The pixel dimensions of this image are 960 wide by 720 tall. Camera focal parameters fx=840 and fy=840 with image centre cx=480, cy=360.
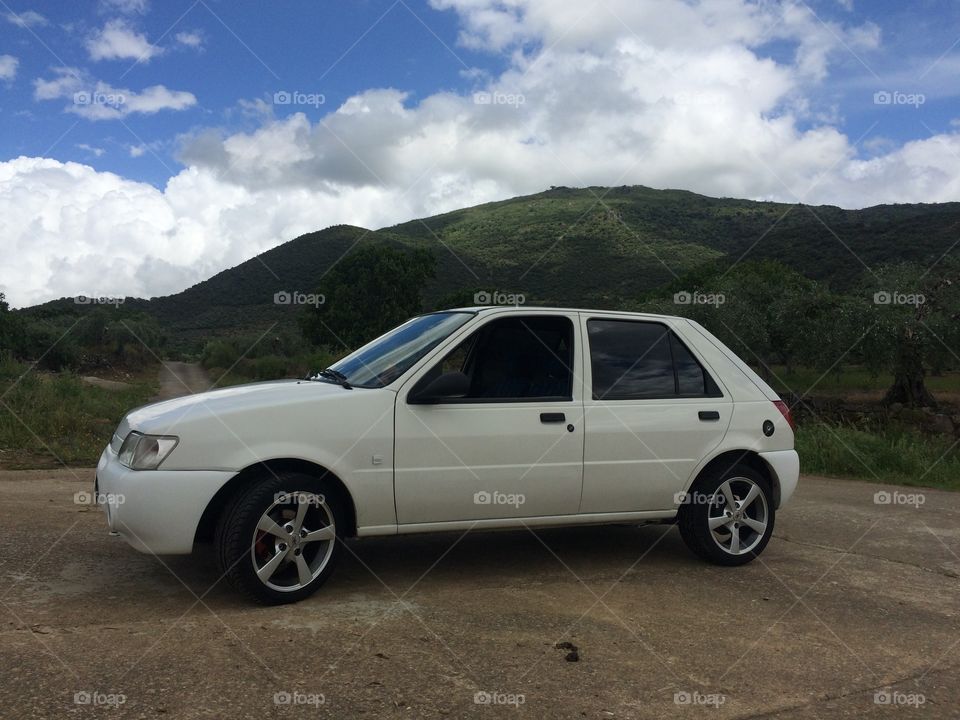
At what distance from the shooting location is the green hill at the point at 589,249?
5512 centimetres

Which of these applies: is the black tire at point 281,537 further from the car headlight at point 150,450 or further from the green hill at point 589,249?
the green hill at point 589,249

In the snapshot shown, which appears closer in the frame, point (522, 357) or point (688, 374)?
point (522, 357)

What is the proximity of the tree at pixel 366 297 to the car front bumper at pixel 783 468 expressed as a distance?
1800 inches

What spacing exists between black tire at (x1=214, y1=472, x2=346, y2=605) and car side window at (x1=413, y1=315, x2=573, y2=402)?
126 cm

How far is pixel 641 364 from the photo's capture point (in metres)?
5.72

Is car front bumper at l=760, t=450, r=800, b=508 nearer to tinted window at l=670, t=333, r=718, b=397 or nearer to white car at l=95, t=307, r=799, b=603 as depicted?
white car at l=95, t=307, r=799, b=603

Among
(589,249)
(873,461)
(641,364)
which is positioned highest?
(589,249)

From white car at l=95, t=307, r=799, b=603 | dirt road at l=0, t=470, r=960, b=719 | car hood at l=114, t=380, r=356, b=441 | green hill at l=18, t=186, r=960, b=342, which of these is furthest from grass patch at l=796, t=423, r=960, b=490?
green hill at l=18, t=186, r=960, b=342

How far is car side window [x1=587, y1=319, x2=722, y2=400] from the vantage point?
5555 mm

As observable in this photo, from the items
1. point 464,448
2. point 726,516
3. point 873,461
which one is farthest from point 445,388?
point 873,461

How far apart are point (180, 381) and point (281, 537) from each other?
28.8 meters

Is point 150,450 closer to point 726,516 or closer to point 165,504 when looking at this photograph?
point 165,504

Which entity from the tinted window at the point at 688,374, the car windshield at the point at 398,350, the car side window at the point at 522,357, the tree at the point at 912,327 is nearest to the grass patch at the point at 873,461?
the tinted window at the point at 688,374

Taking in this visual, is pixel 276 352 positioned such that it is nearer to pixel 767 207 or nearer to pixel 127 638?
pixel 127 638
